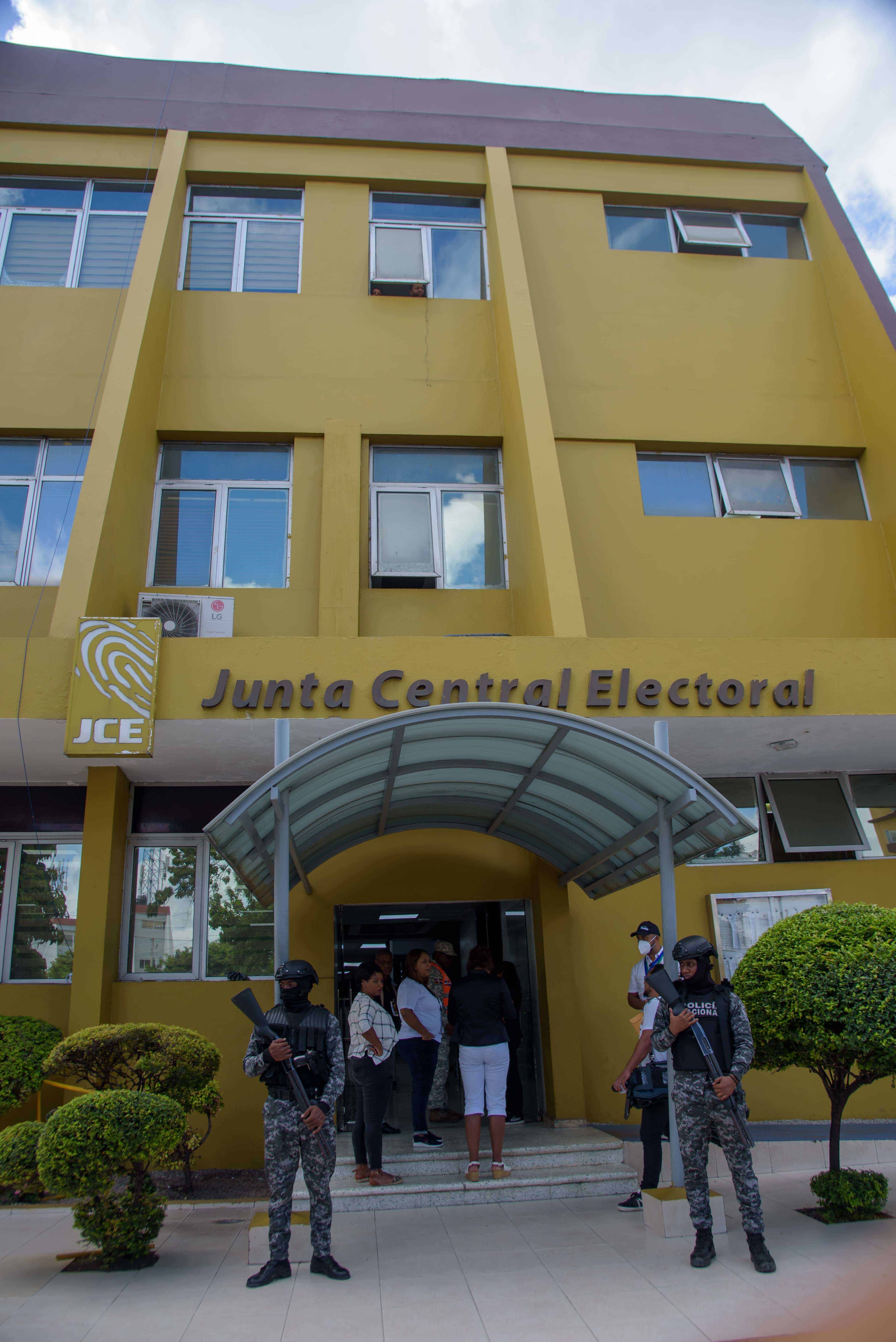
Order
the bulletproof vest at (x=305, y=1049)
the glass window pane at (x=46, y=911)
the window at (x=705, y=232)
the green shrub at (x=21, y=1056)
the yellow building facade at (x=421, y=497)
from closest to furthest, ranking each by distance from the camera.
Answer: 1. the bulletproof vest at (x=305, y=1049)
2. the green shrub at (x=21, y=1056)
3. the yellow building facade at (x=421, y=497)
4. the glass window pane at (x=46, y=911)
5. the window at (x=705, y=232)

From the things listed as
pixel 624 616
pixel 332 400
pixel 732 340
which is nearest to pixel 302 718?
pixel 624 616

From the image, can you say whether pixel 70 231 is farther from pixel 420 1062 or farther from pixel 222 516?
pixel 420 1062

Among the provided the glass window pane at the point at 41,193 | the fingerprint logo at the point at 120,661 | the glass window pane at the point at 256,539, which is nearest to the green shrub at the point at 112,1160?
the fingerprint logo at the point at 120,661

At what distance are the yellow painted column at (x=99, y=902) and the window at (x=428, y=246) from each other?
21.4 feet

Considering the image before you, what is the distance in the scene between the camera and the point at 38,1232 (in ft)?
19.2

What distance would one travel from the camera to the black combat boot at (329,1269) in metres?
4.71

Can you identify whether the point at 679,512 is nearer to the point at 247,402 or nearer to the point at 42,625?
the point at 247,402

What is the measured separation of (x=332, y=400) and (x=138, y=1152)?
7453 millimetres

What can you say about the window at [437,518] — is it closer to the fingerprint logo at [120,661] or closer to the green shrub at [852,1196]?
the fingerprint logo at [120,661]

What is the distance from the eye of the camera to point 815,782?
30.0ft

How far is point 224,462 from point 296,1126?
705 cm

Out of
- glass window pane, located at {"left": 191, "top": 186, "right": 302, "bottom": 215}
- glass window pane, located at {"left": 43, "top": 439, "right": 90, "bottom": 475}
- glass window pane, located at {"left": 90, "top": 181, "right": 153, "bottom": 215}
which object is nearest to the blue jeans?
glass window pane, located at {"left": 43, "top": 439, "right": 90, "bottom": 475}

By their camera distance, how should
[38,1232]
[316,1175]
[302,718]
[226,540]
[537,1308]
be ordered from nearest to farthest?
[537,1308], [316,1175], [38,1232], [302,718], [226,540]

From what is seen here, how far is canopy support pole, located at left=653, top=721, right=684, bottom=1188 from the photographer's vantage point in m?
5.28
